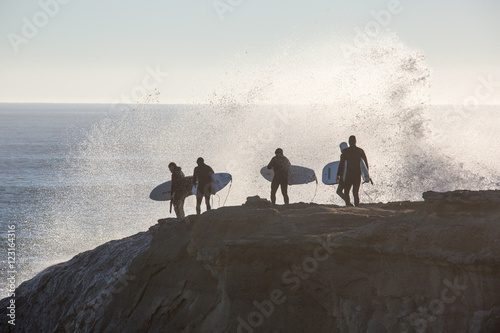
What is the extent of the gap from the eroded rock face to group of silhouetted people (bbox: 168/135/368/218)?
1.07 m

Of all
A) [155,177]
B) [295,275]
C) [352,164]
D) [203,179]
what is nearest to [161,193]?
[203,179]

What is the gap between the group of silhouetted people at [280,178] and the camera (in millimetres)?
15492

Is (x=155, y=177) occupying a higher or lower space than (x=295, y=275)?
higher

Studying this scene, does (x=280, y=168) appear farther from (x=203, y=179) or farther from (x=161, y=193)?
(x=161, y=193)

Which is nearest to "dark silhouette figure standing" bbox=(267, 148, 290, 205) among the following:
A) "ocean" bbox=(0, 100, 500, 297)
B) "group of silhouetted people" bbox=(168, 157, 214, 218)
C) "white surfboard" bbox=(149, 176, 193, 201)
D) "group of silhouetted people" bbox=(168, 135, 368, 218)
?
"group of silhouetted people" bbox=(168, 135, 368, 218)

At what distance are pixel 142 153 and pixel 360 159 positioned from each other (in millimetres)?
88342

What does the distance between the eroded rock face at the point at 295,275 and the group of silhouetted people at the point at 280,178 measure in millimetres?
1074

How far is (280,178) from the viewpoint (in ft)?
55.1

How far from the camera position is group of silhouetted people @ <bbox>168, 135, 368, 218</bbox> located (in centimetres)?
1549

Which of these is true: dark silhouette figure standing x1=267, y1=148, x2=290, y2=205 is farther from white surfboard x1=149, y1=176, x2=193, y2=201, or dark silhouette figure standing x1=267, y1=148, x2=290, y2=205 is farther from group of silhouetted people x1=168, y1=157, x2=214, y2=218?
white surfboard x1=149, y1=176, x2=193, y2=201

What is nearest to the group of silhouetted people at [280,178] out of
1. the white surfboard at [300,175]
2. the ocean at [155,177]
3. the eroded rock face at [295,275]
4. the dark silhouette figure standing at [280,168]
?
the dark silhouette figure standing at [280,168]

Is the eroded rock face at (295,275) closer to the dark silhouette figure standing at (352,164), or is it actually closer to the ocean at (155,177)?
the dark silhouette figure standing at (352,164)

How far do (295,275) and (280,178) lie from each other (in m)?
5.59

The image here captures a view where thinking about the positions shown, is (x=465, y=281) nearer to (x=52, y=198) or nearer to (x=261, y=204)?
(x=261, y=204)
